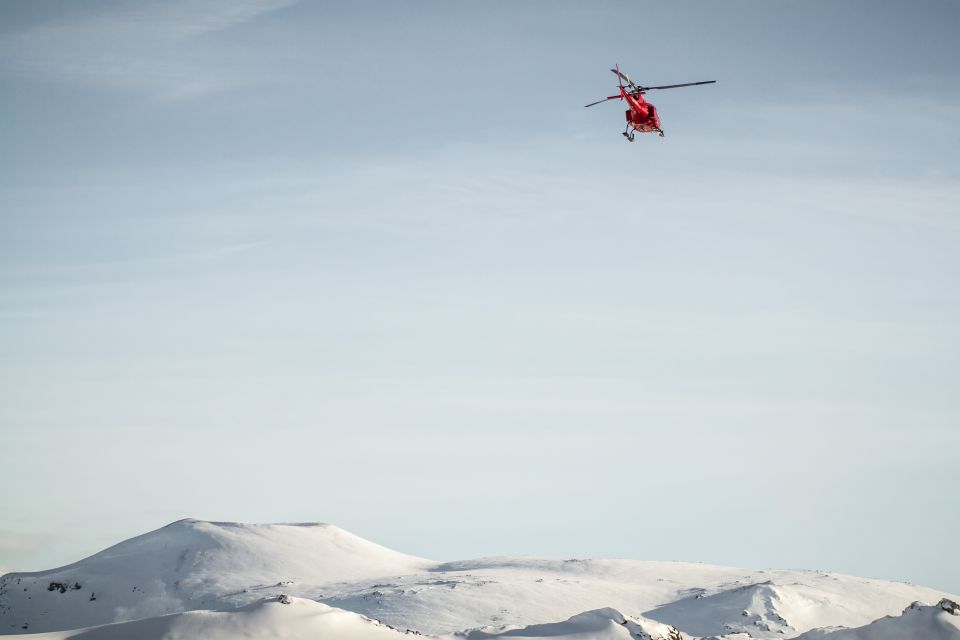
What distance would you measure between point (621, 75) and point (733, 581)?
177 ft

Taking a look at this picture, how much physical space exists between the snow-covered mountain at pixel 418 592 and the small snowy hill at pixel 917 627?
2.87 ft

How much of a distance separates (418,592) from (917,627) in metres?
Result: 38.7

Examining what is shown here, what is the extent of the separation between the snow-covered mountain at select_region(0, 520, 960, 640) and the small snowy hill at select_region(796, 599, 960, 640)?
2.87 feet

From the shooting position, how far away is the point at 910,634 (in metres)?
52.3

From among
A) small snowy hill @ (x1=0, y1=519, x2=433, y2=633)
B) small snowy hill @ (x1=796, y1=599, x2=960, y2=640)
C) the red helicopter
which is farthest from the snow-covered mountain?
the red helicopter

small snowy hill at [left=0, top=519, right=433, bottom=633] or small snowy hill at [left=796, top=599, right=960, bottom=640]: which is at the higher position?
small snowy hill at [left=0, top=519, right=433, bottom=633]

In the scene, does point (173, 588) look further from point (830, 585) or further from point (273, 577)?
point (830, 585)

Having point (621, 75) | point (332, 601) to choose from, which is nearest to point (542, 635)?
point (332, 601)

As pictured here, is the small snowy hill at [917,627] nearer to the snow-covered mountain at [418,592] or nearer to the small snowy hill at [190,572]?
the snow-covered mountain at [418,592]

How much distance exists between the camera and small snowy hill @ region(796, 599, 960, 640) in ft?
Result: 170

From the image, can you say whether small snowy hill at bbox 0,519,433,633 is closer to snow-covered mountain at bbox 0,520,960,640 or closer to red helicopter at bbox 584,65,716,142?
snow-covered mountain at bbox 0,520,960,640

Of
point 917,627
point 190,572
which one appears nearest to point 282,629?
point 917,627

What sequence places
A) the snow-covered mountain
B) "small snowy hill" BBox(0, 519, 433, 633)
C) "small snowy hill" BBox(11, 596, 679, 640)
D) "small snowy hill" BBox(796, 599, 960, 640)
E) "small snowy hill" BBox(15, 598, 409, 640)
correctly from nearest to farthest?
"small snowy hill" BBox(796, 599, 960, 640) < "small snowy hill" BBox(15, 598, 409, 640) < "small snowy hill" BBox(11, 596, 679, 640) < the snow-covered mountain < "small snowy hill" BBox(0, 519, 433, 633)

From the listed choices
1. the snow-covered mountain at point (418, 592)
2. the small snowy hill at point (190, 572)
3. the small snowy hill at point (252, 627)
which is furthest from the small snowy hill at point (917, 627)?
the small snowy hill at point (190, 572)
